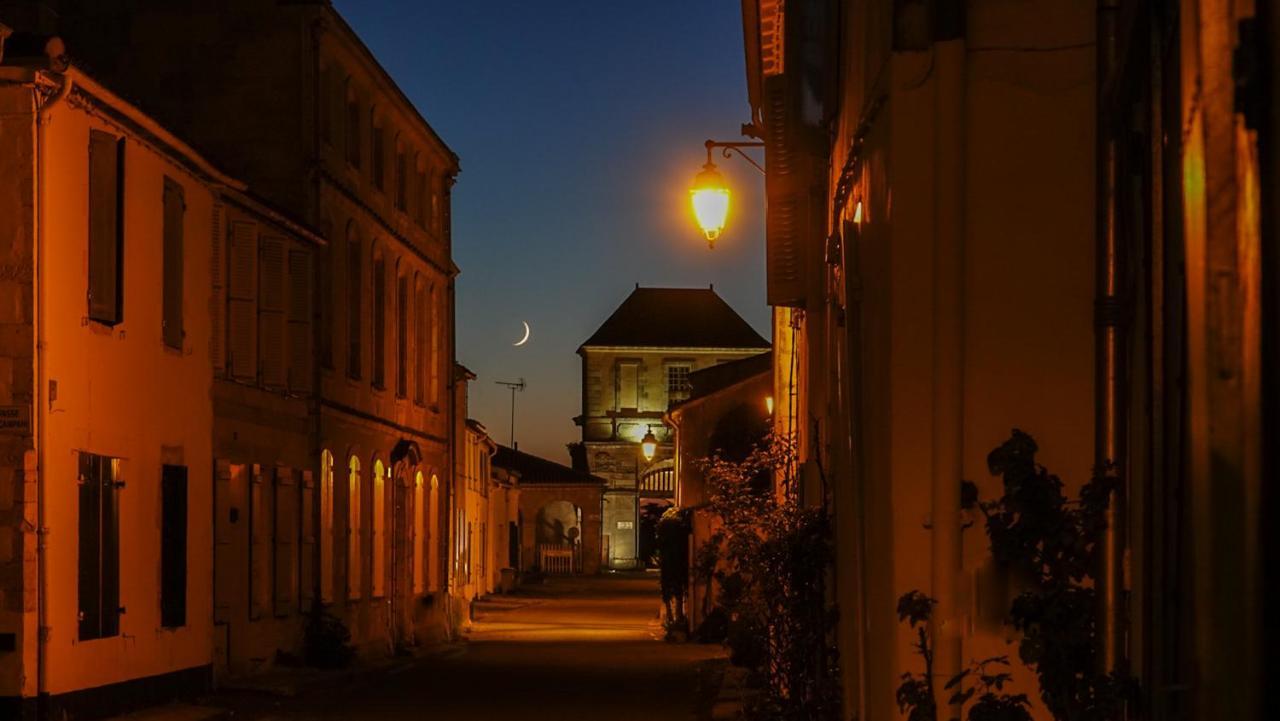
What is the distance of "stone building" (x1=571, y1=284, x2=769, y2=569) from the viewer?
9138 cm

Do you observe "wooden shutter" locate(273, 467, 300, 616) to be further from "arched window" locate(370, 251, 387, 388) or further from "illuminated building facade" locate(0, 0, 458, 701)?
"arched window" locate(370, 251, 387, 388)

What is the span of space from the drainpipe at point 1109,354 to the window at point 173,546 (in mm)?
13911

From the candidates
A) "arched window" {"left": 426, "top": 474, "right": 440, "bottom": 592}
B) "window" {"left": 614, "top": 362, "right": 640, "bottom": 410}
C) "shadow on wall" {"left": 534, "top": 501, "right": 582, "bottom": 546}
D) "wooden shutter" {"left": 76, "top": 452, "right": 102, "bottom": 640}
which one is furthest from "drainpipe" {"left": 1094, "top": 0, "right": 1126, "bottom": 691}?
"window" {"left": 614, "top": 362, "right": 640, "bottom": 410}

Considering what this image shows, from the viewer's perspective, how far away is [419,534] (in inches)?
1260

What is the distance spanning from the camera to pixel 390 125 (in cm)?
3033

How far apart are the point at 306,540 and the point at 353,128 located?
23.2 ft

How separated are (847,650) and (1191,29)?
24.3ft

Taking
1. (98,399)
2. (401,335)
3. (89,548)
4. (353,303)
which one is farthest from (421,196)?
(89,548)

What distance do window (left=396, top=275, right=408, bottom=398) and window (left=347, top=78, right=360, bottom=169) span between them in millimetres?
3212

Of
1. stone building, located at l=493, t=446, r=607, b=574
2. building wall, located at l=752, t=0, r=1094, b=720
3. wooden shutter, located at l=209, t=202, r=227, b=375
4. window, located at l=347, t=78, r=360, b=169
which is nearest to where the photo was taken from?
building wall, located at l=752, t=0, r=1094, b=720

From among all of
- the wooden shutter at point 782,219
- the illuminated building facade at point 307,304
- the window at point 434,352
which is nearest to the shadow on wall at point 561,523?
the window at point 434,352

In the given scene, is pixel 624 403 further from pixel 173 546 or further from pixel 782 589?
pixel 782 589

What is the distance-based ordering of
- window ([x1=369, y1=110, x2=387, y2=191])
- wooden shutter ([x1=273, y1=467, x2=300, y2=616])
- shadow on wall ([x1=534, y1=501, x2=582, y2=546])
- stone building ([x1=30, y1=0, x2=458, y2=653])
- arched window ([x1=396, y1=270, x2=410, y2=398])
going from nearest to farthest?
wooden shutter ([x1=273, y1=467, x2=300, y2=616]) → stone building ([x1=30, y1=0, x2=458, y2=653]) → window ([x1=369, y1=110, x2=387, y2=191]) → arched window ([x1=396, y1=270, x2=410, y2=398]) → shadow on wall ([x1=534, y1=501, x2=582, y2=546])

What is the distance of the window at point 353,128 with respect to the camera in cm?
2742
